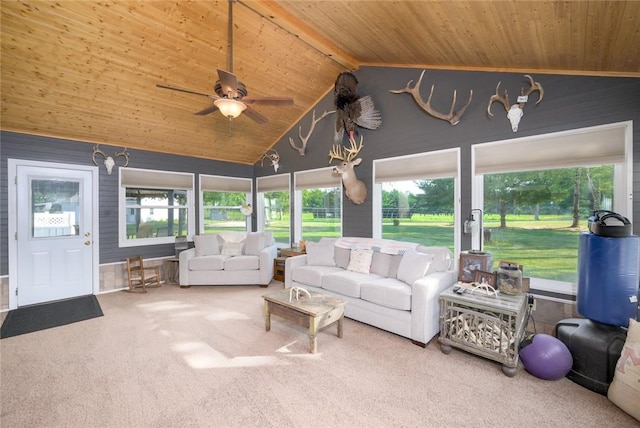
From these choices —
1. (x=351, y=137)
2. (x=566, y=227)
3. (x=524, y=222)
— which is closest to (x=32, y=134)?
(x=351, y=137)

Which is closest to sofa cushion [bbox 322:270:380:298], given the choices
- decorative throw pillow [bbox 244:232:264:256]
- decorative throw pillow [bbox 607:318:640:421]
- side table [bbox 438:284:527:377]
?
side table [bbox 438:284:527:377]

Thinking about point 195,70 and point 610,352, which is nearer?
point 610,352

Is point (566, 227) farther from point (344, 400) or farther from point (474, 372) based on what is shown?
point (344, 400)

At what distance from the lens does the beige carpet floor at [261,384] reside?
1.89 m

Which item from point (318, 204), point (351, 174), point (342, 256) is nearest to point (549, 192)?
point (351, 174)

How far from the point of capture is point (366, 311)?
3.33 meters

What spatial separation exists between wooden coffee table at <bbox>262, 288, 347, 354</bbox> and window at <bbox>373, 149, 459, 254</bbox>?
72.6 inches

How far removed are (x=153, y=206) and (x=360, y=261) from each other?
436 centimetres

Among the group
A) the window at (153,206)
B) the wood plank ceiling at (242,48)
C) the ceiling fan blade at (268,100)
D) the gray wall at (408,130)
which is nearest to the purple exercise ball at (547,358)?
the gray wall at (408,130)

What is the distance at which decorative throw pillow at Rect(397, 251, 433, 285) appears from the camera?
126 inches

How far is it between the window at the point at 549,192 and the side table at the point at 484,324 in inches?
32.8

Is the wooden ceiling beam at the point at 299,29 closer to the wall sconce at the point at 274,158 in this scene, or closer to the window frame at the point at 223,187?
the wall sconce at the point at 274,158

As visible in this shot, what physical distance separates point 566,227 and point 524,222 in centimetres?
38

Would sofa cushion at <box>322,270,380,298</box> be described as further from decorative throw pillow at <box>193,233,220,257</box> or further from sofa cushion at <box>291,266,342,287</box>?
decorative throw pillow at <box>193,233,220,257</box>
